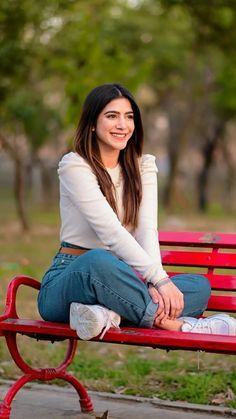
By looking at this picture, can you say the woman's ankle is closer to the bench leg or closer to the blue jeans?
the blue jeans

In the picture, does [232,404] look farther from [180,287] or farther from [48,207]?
[48,207]

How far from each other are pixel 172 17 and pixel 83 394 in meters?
22.1

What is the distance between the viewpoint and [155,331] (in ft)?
12.6

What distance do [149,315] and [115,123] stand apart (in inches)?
37.2

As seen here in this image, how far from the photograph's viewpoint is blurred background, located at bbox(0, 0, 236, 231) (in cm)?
1532

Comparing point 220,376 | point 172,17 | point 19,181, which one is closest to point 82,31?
point 19,181

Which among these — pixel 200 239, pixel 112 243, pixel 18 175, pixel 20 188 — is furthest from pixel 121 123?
pixel 20 188

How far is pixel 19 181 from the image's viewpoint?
15.4 metres

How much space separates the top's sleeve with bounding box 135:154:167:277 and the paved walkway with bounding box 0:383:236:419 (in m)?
0.88

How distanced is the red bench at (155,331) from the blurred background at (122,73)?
915 cm

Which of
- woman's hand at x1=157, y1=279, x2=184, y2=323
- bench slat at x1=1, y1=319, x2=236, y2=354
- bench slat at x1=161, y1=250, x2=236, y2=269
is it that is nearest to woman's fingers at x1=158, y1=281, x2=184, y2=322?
woman's hand at x1=157, y1=279, x2=184, y2=323

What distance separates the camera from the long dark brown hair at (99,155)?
168 inches

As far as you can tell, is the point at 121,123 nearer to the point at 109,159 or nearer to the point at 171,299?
the point at 109,159

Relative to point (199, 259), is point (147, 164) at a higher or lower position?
higher
